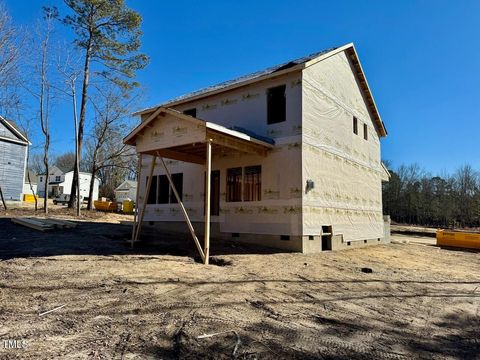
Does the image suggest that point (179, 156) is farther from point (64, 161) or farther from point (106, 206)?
point (64, 161)

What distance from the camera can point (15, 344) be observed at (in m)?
3.71

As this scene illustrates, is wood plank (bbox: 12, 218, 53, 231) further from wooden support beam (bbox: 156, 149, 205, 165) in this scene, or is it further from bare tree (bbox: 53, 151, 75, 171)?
bare tree (bbox: 53, 151, 75, 171)

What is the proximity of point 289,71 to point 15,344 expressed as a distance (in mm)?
10810

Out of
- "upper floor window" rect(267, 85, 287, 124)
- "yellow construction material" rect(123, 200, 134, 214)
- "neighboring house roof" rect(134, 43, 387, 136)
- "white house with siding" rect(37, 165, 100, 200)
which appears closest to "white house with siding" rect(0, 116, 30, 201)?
"yellow construction material" rect(123, 200, 134, 214)

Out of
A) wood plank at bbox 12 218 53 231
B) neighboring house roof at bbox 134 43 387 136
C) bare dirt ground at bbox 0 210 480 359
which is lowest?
bare dirt ground at bbox 0 210 480 359

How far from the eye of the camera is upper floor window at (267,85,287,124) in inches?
497

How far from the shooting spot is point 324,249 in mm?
13062

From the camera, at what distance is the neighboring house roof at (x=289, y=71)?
12428mm

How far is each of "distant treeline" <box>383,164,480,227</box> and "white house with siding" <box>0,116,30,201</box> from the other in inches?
1757

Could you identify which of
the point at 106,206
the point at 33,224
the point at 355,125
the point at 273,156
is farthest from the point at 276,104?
the point at 106,206

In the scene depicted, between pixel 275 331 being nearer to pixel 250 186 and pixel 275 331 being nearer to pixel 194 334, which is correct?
pixel 194 334

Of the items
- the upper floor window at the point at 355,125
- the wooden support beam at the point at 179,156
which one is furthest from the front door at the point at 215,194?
the upper floor window at the point at 355,125

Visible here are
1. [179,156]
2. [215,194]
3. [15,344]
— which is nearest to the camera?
[15,344]

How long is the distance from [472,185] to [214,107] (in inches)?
2093
